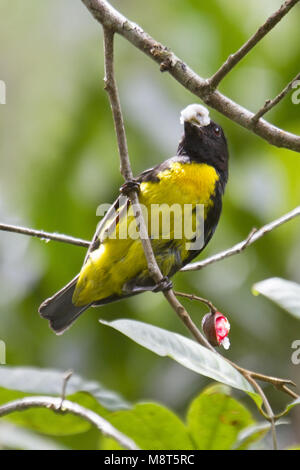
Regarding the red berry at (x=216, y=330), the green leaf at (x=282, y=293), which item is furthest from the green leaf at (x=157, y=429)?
the green leaf at (x=282, y=293)

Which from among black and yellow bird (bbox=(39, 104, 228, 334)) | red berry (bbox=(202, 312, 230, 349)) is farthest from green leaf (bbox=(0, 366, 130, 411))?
black and yellow bird (bbox=(39, 104, 228, 334))

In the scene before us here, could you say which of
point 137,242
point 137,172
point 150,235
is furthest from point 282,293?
point 137,172

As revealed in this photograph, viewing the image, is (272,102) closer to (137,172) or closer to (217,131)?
(217,131)

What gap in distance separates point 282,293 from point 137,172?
6.83 feet

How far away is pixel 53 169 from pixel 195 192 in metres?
1.29

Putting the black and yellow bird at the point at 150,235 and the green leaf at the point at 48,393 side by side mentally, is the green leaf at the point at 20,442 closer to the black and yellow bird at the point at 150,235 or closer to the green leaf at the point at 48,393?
the green leaf at the point at 48,393

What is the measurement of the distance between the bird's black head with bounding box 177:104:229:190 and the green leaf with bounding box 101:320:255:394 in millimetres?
1514

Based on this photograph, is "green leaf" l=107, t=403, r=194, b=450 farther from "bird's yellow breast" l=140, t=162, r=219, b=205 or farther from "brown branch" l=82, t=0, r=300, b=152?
"bird's yellow breast" l=140, t=162, r=219, b=205

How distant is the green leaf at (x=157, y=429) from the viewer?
7.36ft

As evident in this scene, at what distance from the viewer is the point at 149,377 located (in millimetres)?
3990

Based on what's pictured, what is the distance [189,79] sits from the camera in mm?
2102

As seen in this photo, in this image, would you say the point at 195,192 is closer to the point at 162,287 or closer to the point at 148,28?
the point at 162,287

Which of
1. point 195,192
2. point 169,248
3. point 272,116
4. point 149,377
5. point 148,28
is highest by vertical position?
point 148,28

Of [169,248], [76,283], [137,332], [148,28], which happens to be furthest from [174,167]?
[148,28]
